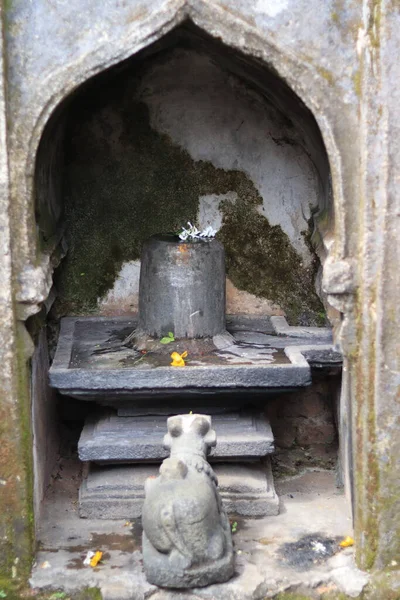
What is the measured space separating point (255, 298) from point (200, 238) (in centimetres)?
95

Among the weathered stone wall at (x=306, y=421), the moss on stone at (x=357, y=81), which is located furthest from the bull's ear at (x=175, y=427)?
the moss on stone at (x=357, y=81)

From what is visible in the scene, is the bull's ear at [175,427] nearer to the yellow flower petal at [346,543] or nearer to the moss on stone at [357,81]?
the yellow flower petal at [346,543]

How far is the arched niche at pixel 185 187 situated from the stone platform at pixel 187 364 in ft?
1.29

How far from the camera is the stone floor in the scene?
4844 millimetres

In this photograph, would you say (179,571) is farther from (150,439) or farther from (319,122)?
(319,122)

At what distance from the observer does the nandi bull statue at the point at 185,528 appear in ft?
15.1

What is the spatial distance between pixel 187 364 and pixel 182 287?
562 millimetres

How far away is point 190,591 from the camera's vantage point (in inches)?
187

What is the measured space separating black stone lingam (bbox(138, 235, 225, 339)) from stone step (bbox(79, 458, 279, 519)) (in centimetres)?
104

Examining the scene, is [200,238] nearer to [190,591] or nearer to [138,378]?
[138,378]

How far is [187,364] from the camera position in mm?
5785

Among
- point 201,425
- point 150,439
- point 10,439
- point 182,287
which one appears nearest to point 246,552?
point 201,425

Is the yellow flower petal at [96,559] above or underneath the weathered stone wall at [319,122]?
underneath

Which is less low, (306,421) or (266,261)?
(266,261)
